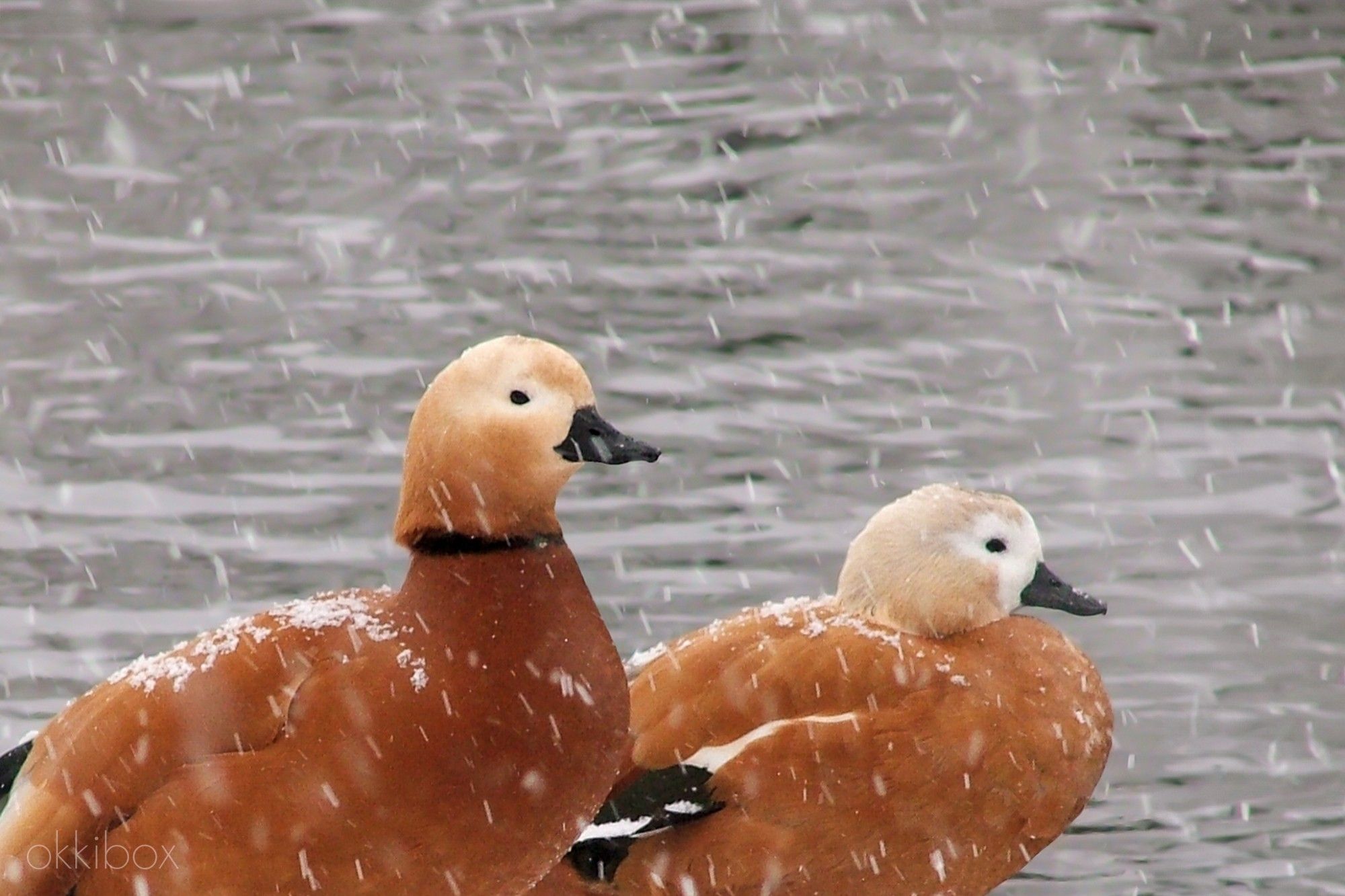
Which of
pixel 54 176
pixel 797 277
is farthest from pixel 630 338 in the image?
pixel 54 176

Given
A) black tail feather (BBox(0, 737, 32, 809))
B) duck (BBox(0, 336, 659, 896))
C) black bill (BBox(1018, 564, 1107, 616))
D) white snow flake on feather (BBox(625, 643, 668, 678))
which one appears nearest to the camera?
duck (BBox(0, 336, 659, 896))

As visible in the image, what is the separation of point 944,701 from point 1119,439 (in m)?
3.94

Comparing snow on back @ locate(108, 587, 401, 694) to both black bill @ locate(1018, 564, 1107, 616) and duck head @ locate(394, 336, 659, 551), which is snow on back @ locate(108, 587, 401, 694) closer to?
duck head @ locate(394, 336, 659, 551)

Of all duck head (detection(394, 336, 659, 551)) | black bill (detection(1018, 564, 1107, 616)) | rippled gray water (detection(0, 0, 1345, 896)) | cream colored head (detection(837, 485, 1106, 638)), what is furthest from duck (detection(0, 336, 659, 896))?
rippled gray water (detection(0, 0, 1345, 896))

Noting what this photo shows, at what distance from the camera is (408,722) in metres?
4.57

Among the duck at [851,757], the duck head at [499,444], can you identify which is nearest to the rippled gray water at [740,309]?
the duck at [851,757]

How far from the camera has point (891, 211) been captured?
12281 mm

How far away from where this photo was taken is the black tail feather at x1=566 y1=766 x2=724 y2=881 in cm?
527

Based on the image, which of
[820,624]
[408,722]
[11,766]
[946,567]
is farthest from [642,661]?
[11,766]

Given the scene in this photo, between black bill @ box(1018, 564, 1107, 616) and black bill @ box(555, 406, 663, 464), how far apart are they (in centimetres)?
156

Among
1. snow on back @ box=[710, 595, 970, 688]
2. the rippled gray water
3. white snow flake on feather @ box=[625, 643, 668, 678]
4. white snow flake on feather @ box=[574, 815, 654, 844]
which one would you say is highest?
snow on back @ box=[710, 595, 970, 688]

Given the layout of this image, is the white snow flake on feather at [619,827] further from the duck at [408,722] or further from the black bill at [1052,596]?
the black bill at [1052,596]

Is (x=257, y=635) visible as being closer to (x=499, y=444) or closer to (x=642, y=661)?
(x=499, y=444)

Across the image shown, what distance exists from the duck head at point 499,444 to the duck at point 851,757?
909mm
